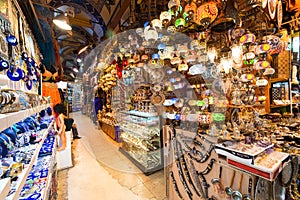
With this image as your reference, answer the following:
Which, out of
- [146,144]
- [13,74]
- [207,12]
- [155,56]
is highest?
[207,12]

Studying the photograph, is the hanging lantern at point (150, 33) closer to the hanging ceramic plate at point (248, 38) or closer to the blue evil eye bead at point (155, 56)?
the blue evil eye bead at point (155, 56)

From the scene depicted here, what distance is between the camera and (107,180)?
2.81 m

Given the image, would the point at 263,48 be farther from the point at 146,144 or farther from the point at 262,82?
the point at 146,144

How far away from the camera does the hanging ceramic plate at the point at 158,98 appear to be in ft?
11.0

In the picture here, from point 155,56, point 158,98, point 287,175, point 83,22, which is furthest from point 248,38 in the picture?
point 83,22

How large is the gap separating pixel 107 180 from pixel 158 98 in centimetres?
189

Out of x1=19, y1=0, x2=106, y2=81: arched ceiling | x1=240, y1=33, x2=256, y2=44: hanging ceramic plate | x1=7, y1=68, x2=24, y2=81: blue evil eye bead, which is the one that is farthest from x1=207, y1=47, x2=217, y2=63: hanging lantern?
Answer: x1=7, y1=68, x2=24, y2=81: blue evil eye bead

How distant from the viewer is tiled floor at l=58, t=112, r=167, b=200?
2.38 m

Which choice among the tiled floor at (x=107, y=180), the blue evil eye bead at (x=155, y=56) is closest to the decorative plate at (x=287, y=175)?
the tiled floor at (x=107, y=180)

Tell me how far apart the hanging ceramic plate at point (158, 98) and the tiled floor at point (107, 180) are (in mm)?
1432

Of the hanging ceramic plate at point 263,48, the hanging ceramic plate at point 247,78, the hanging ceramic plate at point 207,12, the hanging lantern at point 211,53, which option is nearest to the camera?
the hanging ceramic plate at point 207,12

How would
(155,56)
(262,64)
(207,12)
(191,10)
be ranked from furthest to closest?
(155,56), (262,64), (191,10), (207,12)

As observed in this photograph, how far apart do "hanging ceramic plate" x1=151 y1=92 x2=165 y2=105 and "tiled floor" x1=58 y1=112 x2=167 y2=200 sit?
1.43 m

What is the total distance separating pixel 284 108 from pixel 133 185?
477 centimetres
